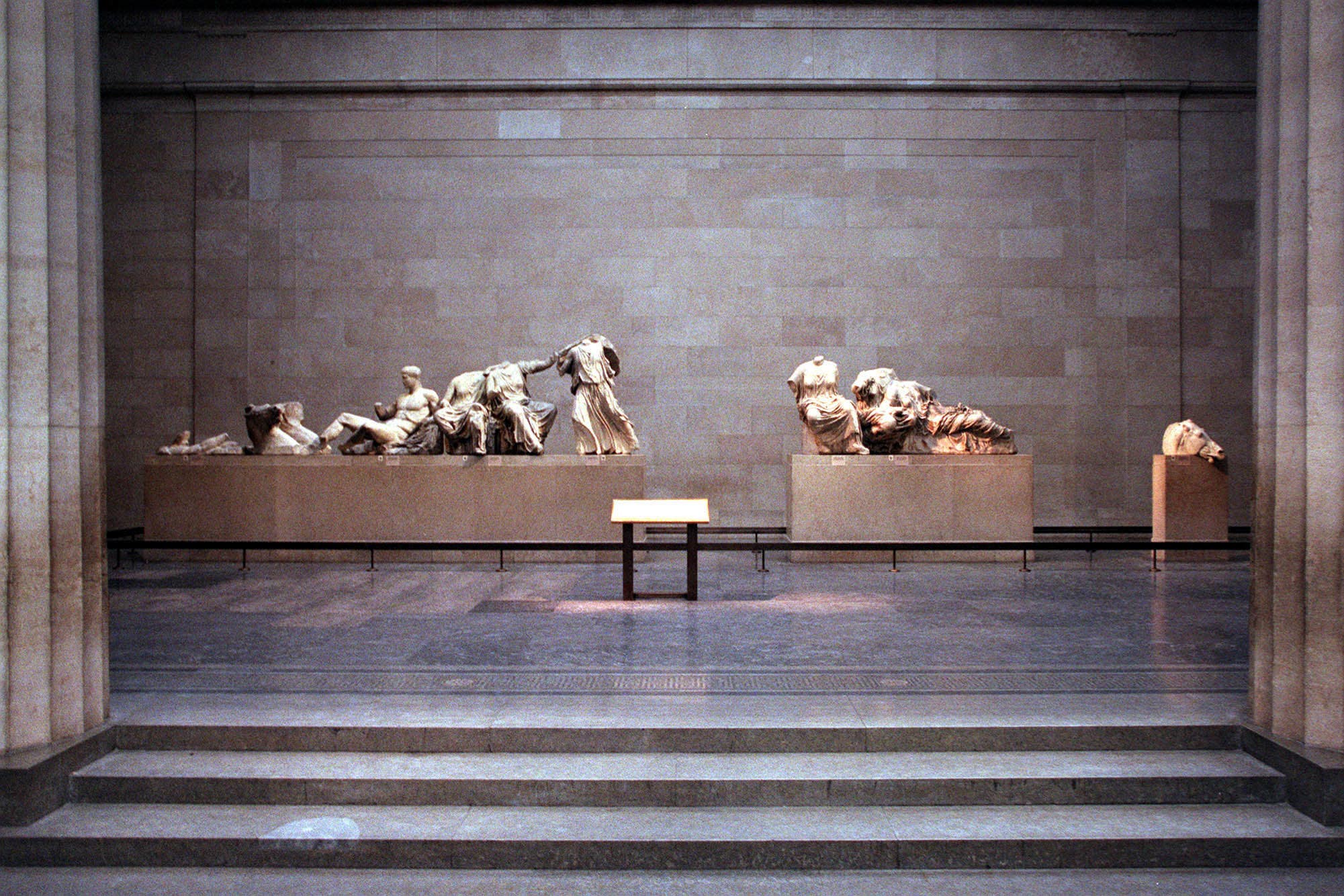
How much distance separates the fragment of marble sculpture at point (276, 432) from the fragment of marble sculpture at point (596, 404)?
3532mm

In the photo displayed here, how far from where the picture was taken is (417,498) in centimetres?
1200

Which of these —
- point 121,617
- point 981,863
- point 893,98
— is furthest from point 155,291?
point 981,863

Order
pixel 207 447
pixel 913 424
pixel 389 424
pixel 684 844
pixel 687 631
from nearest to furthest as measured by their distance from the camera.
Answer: pixel 684 844 → pixel 687 631 → pixel 913 424 → pixel 389 424 → pixel 207 447

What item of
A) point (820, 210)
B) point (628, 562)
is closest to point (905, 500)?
point (628, 562)

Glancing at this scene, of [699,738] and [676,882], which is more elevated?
[699,738]

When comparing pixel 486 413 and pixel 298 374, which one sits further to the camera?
pixel 298 374

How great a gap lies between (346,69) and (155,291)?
4.88 meters

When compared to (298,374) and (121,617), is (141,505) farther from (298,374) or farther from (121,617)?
(121,617)

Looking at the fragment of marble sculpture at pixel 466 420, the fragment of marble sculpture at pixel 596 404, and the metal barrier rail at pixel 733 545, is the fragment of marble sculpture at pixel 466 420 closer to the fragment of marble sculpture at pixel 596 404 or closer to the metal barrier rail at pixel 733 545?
the fragment of marble sculpture at pixel 596 404

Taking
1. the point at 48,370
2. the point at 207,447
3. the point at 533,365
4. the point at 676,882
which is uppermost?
the point at 533,365

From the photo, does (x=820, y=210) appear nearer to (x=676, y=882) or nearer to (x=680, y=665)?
(x=680, y=665)

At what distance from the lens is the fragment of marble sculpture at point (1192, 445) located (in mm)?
11925

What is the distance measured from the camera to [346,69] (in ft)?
51.5

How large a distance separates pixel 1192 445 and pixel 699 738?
9.75m
